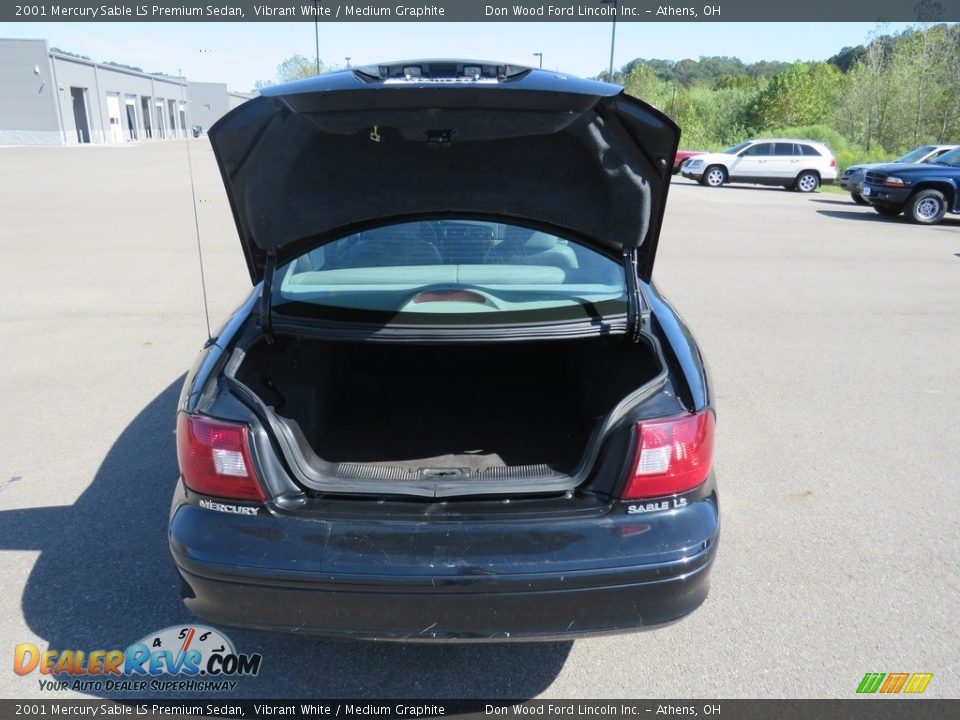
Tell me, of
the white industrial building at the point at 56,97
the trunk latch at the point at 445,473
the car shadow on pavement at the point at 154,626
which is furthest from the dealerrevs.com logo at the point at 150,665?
the white industrial building at the point at 56,97

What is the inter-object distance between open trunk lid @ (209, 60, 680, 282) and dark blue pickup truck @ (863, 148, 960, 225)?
1550cm

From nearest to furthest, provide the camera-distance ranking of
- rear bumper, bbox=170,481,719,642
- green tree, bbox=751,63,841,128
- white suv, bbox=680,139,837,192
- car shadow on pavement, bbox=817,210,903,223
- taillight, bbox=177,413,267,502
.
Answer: rear bumper, bbox=170,481,719,642
taillight, bbox=177,413,267,502
car shadow on pavement, bbox=817,210,903,223
white suv, bbox=680,139,837,192
green tree, bbox=751,63,841,128

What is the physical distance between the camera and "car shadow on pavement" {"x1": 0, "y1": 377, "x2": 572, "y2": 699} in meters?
2.48

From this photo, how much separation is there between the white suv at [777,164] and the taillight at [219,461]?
24.7 m

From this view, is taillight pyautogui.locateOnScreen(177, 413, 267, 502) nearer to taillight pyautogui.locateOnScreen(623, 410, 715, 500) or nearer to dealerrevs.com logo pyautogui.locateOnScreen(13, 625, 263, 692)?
dealerrevs.com logo pyautogui.locateOnScreen(13, 625, 263, 692)

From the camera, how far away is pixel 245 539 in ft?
6.89

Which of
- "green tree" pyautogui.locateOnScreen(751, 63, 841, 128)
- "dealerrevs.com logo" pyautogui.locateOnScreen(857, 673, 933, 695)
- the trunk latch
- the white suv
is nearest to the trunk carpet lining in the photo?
the trunk latch

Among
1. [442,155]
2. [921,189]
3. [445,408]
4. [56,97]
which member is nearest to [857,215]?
[921,189]

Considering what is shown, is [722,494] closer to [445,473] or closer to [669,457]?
[669,457]

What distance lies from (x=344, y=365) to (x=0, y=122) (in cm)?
5311

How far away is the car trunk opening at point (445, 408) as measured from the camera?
2379 millimetres

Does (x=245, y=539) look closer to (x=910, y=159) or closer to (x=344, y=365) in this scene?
(x=344, y=365)

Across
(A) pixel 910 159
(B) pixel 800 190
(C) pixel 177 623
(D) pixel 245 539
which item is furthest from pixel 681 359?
(B) pixel 800 190

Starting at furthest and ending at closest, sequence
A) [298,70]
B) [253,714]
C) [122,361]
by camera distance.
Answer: [298,70] → [122,361] → [253,714]
